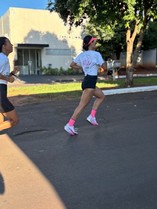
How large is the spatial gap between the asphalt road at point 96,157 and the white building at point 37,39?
3115cm

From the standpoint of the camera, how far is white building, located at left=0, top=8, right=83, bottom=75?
39.3 metres

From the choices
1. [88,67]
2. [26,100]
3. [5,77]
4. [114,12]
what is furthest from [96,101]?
[114,12]

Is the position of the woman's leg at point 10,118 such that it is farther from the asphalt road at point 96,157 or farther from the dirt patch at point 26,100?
the dirt patch at point 26,100

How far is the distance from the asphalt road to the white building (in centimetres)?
3115

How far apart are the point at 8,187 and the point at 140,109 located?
20.1 feet

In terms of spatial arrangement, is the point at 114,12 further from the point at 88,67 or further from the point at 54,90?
the point at 88,67

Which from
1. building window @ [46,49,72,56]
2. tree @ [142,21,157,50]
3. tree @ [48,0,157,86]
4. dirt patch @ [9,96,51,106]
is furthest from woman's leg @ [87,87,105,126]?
building window @ [46,49,72,56]

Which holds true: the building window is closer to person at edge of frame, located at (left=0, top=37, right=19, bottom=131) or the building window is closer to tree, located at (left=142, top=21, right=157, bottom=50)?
tree, located at (left=142, top=21, right=157, bottom=50)

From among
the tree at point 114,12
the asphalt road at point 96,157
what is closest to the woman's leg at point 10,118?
the asphalt road at point 96,157

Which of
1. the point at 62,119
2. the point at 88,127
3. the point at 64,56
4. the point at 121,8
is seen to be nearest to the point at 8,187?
the point at 88,127

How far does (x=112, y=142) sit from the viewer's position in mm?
6438

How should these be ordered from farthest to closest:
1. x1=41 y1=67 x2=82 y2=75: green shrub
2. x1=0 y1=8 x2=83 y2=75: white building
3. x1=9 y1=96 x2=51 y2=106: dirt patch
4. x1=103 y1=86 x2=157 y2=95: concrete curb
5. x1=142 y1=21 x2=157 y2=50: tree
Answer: x1=0 y1=8 x2=83 y2=75: white building → x1=41 y1=67 x2=82 y2=75: green shrub → x1=142 y1=21 x2=157 y2=50: tree → x1=103 y1=86 x2=157 y2=95: concrete curb → x1=9 y1=96 x2=51 y2=106: dirt patch

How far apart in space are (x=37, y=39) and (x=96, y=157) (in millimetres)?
36382

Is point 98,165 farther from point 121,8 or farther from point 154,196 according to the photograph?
point 121,8
